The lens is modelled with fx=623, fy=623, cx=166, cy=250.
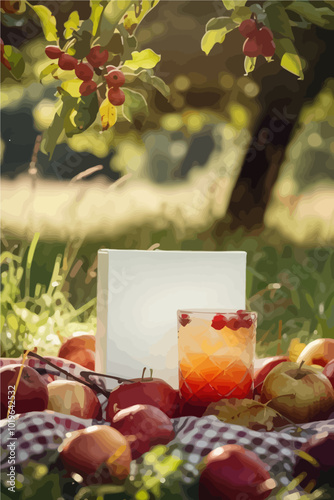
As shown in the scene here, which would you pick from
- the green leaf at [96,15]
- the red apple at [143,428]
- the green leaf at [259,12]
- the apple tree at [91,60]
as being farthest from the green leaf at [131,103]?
the red apple at [143,428]

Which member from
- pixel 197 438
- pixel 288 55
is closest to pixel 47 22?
pixel 288 55

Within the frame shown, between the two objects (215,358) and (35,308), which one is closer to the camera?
(215,358)

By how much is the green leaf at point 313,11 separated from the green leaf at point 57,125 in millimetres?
370

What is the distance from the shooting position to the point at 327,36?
110 cm

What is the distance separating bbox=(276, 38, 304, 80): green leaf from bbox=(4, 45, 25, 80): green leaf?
0.41 m

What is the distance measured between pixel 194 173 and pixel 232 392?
1.98ft

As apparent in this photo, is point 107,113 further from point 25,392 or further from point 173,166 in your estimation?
point 25,392

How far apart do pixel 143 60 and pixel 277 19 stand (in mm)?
221

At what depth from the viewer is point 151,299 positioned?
0.77m

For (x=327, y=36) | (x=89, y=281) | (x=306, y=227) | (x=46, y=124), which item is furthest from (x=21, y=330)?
(x=327, y=36)

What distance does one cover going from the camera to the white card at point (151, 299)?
76cm

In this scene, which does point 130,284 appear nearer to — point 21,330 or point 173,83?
point 21,330

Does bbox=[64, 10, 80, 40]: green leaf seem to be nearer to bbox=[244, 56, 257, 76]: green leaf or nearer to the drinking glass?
bbox=[244, 56, 257, 76]: green leaf

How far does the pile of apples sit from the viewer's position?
51cm
